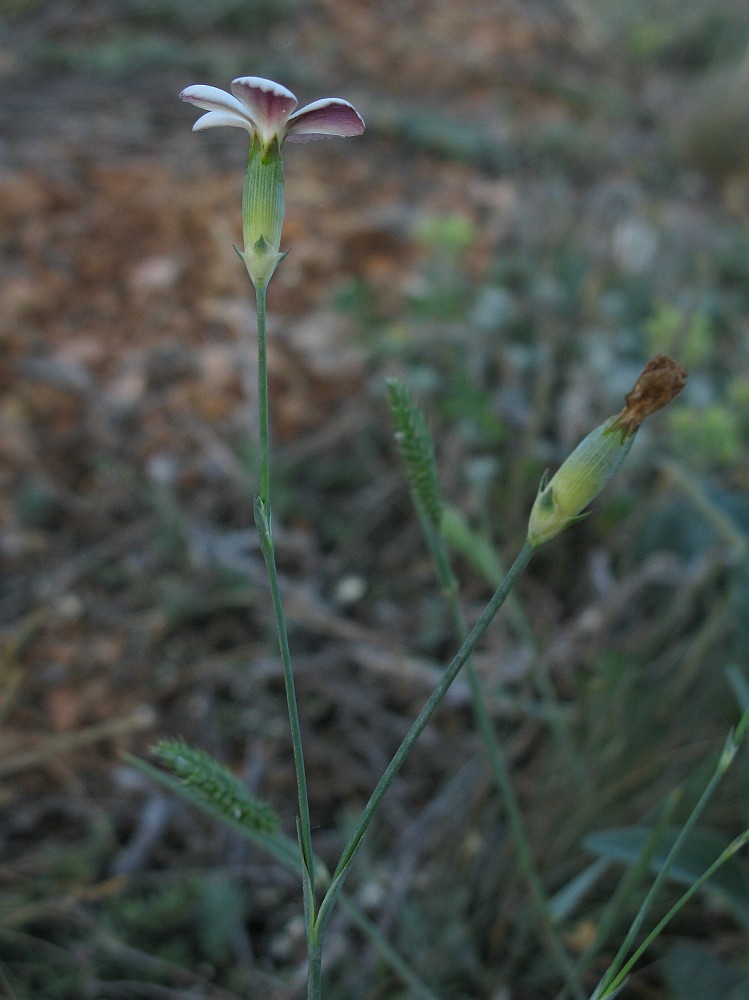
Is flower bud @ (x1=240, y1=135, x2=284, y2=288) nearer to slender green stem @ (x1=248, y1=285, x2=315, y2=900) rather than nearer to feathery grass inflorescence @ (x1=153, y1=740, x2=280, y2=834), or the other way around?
slender green stem @ (x1=248, y1=285, x2=315, y2=900)

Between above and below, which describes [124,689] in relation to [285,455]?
below

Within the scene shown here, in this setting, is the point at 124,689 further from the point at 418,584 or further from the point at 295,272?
the point at 295,272

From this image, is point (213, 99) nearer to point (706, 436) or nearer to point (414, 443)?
point (414, 443)

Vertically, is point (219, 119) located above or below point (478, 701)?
above

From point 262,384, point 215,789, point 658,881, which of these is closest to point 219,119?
point 262,384

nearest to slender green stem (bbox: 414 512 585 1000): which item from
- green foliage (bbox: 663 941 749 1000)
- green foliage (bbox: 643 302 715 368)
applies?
green foliage (bbox: 663 941 749 1000)

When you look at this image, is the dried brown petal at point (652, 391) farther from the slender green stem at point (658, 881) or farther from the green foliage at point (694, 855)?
the green foliage at point (694, 855)

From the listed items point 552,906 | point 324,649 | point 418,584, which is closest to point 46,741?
point 324,649
